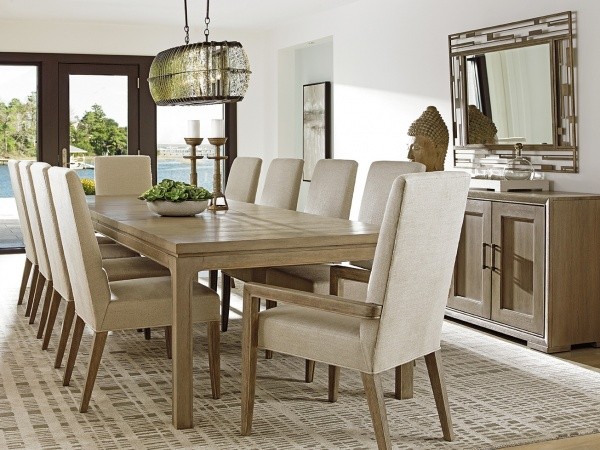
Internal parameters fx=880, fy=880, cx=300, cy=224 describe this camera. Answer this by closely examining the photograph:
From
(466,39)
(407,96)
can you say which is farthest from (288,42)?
(466,39)

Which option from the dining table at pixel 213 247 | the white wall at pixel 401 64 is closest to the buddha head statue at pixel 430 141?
the white wall at pixel 401 64

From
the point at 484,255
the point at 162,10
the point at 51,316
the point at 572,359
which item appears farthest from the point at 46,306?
the point at 162,10

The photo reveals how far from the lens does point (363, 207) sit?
187 inches

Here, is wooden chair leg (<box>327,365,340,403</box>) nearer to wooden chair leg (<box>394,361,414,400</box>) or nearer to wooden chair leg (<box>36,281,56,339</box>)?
wooden chair leg (<box>394,361,414,400</box>)

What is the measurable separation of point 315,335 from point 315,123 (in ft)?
20.6

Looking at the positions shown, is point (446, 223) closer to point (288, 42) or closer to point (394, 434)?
point (394, 434)

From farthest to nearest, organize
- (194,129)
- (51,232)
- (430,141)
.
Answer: (430,141) → (194,129) → (51,232)

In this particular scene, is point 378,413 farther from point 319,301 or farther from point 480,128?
point 480,128

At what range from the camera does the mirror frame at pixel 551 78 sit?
523 cm

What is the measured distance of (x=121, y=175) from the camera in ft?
22.1

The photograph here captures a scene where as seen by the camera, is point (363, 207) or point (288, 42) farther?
point (288, 42)

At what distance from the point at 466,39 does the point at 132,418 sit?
389cm

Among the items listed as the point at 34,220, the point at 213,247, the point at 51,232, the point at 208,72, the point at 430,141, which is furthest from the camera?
the point at 430,141

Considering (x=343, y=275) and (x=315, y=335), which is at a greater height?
(x=343, y=275)
